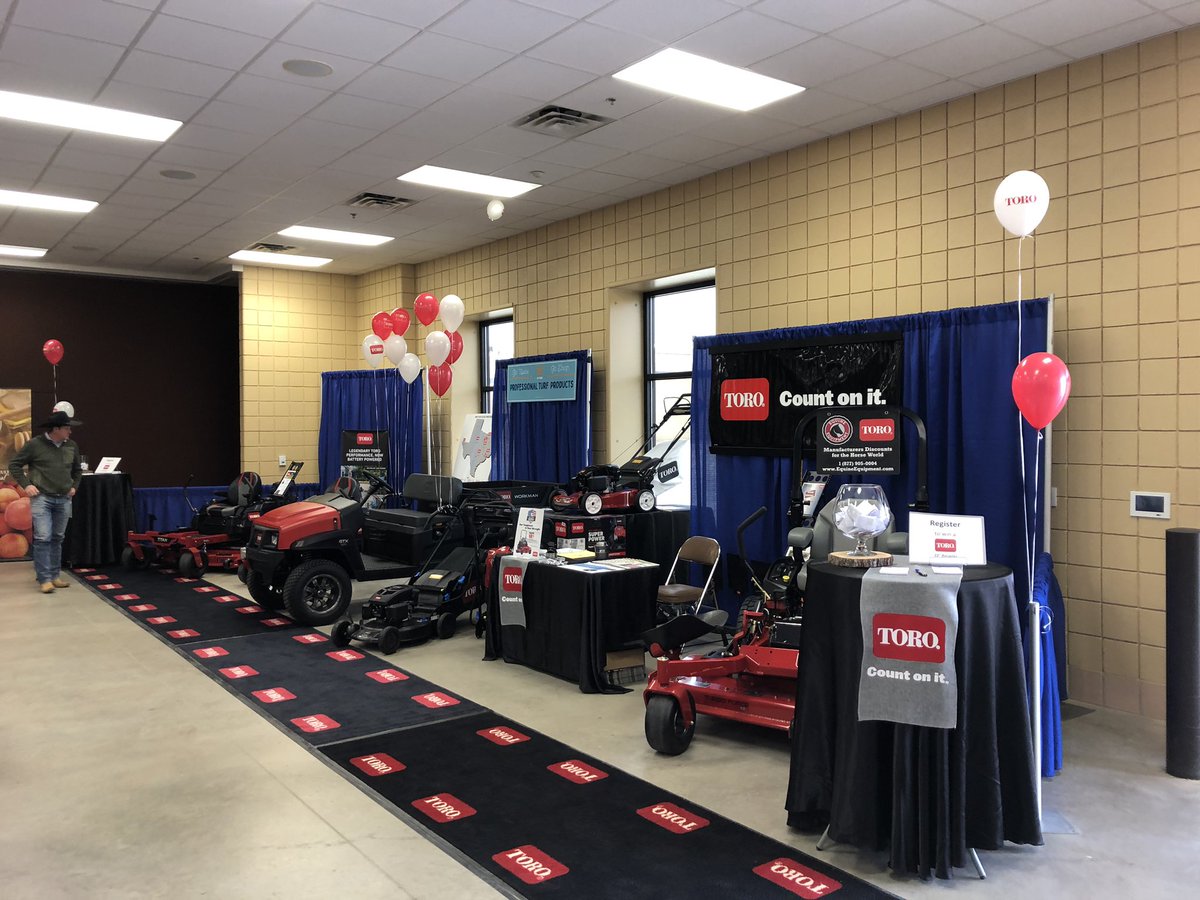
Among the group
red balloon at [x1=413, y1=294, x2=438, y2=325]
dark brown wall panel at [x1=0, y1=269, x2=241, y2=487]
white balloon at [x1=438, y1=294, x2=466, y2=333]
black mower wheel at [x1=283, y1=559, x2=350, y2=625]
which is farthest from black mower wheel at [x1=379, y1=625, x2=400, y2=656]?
dark brown wall panel at [x1=0, y1=269, x2=241, y2=487]

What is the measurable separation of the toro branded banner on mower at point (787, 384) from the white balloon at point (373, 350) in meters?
5.15

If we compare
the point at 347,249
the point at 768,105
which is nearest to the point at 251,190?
the point at 347,249

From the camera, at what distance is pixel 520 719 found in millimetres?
4855

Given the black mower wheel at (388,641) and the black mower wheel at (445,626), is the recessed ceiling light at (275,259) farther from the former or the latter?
the black mower wheel at (388,641)

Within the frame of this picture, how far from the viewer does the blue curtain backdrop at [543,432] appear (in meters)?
8.88

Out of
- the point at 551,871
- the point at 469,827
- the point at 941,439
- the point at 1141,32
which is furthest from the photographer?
the point at 941,439

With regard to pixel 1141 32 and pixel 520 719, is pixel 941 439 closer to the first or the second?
pixel 1141 32

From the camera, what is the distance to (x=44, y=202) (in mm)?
8656

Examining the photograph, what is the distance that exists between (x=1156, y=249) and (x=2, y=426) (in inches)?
487

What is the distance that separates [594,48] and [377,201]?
Result: 4.06 m

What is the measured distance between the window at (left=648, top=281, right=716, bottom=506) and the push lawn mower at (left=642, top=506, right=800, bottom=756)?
11.1 ft

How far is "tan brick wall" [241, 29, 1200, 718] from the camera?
488cm

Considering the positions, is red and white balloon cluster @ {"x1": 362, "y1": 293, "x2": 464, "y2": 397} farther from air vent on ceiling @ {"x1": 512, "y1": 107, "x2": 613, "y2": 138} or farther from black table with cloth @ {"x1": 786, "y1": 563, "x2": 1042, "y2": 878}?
black table with cloth @ {"x1": 786, "y1": 563, "x2": 1042, "y2": 878}

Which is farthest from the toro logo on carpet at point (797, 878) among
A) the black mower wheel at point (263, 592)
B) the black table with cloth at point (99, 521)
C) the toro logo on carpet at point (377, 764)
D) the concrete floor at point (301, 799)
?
the black table with cloth at point (99, 521)
